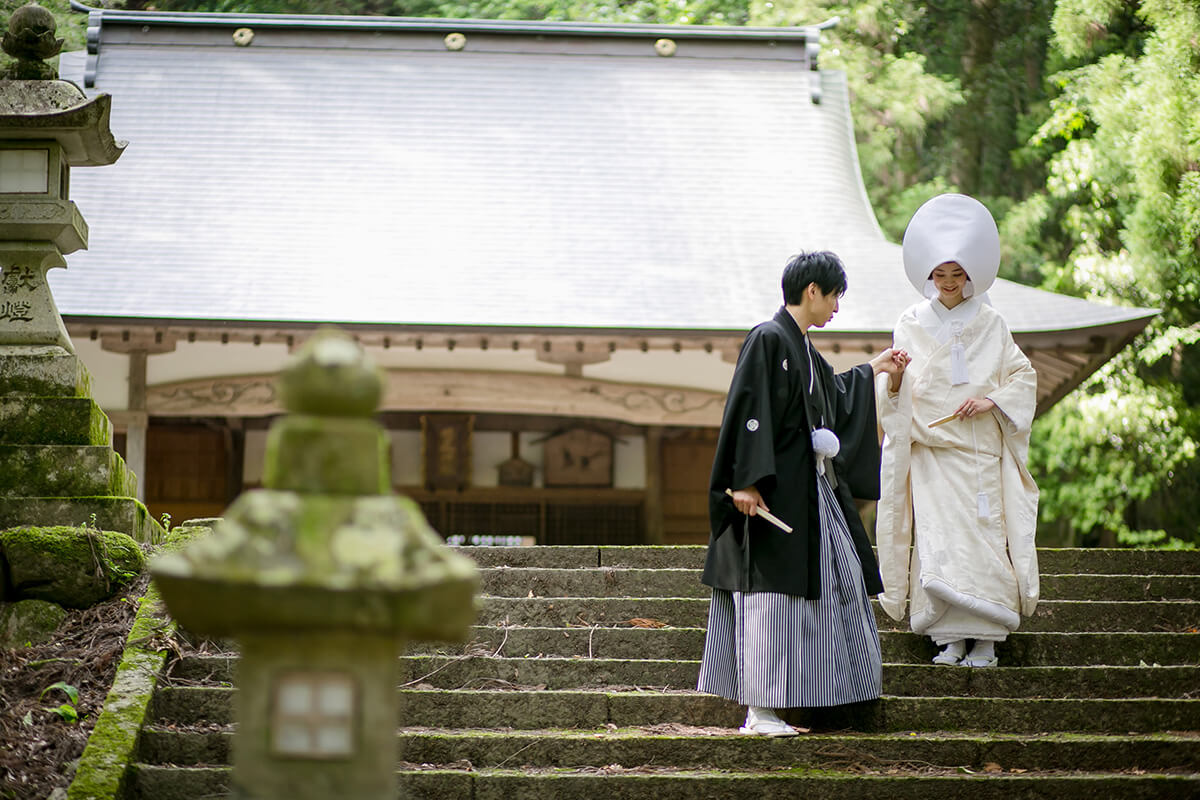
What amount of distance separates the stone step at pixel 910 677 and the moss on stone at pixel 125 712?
929mm

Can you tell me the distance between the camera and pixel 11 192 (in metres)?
5.73

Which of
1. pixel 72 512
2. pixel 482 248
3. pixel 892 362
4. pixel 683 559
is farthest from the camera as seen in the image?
pixel 482 248

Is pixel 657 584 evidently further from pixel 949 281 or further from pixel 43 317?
pixel 43 317

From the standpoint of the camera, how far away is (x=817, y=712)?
456cm

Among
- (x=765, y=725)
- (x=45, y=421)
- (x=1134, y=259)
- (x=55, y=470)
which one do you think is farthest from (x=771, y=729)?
(x=1134, y=259)

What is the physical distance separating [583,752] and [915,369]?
7.32 feet

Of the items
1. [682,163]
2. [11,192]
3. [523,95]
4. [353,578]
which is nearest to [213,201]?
[523,95]

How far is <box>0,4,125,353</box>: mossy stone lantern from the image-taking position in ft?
18.6

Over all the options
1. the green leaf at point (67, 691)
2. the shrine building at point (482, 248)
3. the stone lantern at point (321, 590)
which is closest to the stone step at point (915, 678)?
the green leaf at point (67, 691)

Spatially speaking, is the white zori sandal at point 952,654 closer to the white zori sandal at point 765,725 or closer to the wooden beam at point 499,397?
the white zori sandal at point 765,725

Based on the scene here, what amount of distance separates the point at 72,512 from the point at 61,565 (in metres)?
0.45

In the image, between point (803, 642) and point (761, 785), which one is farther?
point (803, 642)

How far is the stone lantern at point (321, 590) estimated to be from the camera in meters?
2.05

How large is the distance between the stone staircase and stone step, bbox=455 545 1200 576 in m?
0.63
